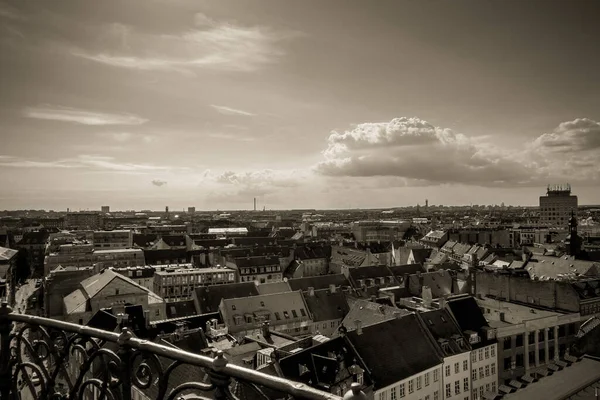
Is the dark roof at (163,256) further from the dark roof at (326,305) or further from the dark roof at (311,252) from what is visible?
the dark roof at (326,305)

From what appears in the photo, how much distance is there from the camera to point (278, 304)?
49.8 metres

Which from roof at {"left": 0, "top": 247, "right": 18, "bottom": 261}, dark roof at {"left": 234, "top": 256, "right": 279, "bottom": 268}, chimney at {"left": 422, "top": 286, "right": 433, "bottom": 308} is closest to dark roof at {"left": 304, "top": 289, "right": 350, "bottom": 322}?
chimney at {"left": 422, "top": 286, "right": 433, "bottom": 308}

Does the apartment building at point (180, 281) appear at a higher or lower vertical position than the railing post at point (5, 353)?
lower

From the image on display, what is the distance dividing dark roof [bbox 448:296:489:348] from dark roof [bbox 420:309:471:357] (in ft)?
3.40

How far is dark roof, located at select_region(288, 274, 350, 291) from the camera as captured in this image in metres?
58.9

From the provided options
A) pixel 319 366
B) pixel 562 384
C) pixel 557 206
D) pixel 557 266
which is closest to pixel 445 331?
pixel 562 384

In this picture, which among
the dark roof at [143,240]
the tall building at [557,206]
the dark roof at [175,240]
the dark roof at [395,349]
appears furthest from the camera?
the tall building at [557,206]

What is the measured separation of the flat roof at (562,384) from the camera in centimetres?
2634

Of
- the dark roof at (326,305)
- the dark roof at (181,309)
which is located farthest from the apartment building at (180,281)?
the dark roof at (326,305)

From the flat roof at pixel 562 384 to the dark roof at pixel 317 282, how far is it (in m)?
33.4

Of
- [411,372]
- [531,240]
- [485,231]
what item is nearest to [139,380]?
[411,372]

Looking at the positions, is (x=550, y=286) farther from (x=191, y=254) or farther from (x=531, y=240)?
(x=531, y=240)

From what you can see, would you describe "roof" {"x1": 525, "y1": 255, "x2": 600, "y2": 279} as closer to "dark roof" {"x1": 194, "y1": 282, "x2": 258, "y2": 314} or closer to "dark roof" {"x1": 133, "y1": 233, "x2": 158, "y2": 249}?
"dark roof" {"x1": 194, "y1": 282, "x2": 258, "y2": 314}

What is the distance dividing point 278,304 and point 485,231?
10364 cm
